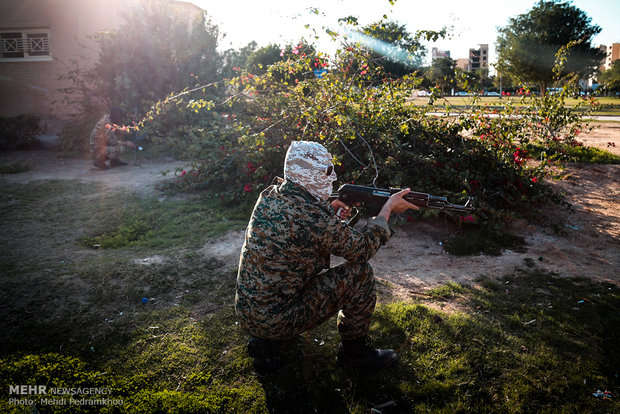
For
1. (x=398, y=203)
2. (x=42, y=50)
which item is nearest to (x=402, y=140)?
(x=398, y=203)

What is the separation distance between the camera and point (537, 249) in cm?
481

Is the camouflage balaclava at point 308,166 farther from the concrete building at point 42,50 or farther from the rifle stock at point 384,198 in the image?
the concrete building at point 42,50

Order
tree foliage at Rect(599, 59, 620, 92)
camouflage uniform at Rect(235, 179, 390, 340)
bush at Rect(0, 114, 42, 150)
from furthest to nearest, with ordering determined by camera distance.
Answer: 1. tree foliage at Rect(599, 59, 620, 92)
2. bush at Rect(0, 114, 42, 150)
3. camouflage uniform at Rect(235, 179, 390, 340)

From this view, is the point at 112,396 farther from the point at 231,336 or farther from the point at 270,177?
the point at 270,177

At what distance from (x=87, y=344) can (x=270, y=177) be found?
12.7ft

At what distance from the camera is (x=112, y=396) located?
259 centimetres

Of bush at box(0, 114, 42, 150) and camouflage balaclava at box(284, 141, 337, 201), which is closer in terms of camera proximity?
camouflage balaclava at box(284, 141, 337, 201)

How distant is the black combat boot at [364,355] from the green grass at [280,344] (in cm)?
7

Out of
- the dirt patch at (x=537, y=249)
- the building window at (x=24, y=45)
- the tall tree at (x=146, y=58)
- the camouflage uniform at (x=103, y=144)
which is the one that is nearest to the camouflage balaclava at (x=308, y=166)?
the dirt patch at (x=537, y=249)

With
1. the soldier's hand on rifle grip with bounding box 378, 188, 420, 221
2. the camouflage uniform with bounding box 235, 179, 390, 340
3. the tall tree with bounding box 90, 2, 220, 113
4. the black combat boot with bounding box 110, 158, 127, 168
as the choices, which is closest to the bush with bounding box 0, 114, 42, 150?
the tall tree with bounding box 90, 2, 220, 113

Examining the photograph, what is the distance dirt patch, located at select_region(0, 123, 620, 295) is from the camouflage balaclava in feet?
6.35

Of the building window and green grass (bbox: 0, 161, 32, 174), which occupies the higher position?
the building window

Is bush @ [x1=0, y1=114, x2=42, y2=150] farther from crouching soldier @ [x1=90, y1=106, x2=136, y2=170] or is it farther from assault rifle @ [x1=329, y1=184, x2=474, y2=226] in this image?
assault rifle @ [x1=329, y1=184, x2=474, y2=226]

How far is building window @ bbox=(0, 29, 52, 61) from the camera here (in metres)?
15.5
